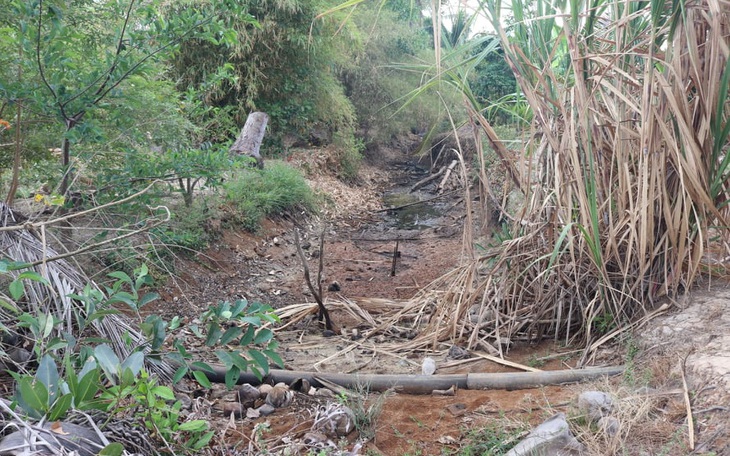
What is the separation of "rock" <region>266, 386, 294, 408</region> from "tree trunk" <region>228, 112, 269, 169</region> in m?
5.22


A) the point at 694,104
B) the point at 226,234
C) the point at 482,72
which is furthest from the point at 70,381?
the point at 482,72

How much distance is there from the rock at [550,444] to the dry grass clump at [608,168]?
973 millimetres

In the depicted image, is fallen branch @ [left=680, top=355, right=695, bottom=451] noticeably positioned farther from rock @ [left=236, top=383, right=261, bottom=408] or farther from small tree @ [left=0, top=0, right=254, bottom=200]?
small tree @ [left=0, top=0, right=254, bottom=200]

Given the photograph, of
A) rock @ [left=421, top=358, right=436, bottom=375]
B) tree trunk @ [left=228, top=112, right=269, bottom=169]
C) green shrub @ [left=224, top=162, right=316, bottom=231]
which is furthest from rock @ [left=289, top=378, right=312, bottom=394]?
tree trunk @ [left=228, top=112, right=269, bottom=169]

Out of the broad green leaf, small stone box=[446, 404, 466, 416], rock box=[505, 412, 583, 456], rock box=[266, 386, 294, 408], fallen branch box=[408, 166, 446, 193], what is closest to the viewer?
the broad green leaf

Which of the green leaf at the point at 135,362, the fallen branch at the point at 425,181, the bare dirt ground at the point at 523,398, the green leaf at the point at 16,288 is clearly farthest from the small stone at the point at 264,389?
the fallen branch at the point at 425,181

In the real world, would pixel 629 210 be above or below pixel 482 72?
below

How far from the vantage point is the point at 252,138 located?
7.88 m

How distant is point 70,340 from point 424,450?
4.24ft

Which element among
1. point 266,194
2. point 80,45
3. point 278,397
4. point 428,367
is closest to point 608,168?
point 428,367

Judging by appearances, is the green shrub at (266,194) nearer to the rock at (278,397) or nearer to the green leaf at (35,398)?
the rock at (278,397)

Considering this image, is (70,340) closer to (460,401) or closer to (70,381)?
(70,381)

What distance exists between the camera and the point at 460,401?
2.71 metres

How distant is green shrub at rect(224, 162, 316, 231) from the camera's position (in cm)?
666
